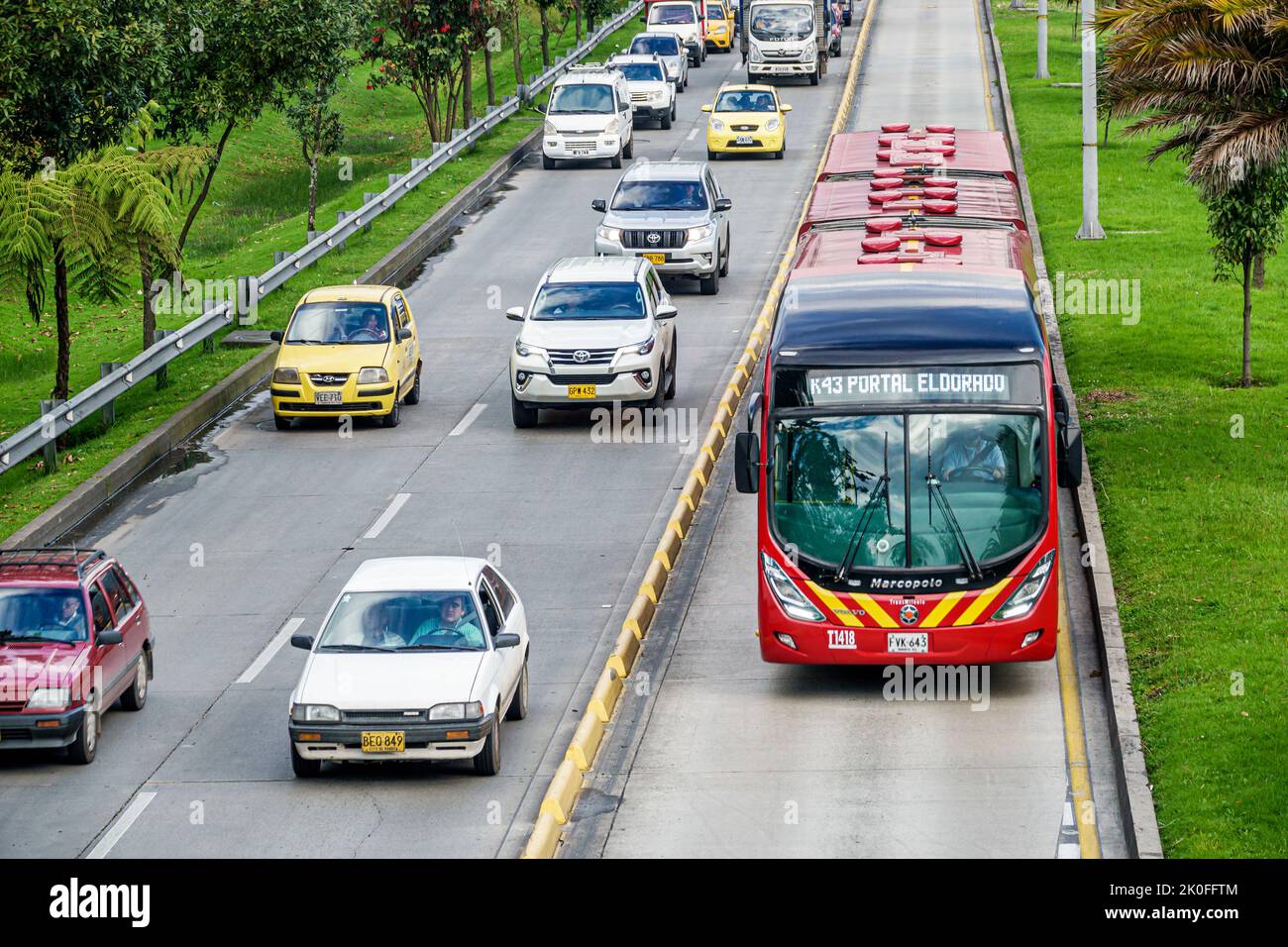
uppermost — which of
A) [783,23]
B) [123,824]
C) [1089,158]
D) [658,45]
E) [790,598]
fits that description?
[783,23]

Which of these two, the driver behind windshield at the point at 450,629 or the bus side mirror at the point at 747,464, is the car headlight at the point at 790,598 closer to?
the bus side mirror at the point at 747,464

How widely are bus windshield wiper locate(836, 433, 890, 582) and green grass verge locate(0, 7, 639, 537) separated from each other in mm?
11139

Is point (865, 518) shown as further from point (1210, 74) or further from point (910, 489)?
point (1210, 74)

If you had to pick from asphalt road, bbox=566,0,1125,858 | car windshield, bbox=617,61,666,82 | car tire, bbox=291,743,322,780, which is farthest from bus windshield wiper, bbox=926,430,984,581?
car windshield, bbox=617,61,666,82

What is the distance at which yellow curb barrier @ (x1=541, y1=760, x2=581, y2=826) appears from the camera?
14.3m

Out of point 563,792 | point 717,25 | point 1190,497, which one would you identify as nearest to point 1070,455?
point 563,792

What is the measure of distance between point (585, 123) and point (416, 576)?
33032 millimetres

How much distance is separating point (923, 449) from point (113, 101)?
15.1 m

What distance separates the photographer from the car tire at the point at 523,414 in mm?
27438

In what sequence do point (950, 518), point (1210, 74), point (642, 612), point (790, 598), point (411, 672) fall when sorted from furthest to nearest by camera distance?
point (1210, 74) < point (642, 612) < point (790, 598) < point (950, 518) < point (411, 672)

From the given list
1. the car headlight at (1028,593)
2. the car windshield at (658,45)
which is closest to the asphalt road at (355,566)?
the car headlight at (1028,593)

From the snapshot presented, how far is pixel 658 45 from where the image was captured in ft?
207

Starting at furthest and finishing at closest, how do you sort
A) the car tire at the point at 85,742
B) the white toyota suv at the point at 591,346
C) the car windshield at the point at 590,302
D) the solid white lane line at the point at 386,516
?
the car windshield at the point at 590,302 < the white toyota suv at the point at 591,346 < the solid white lane line at the point at 386,516 < the car tire at the point at 85,742
